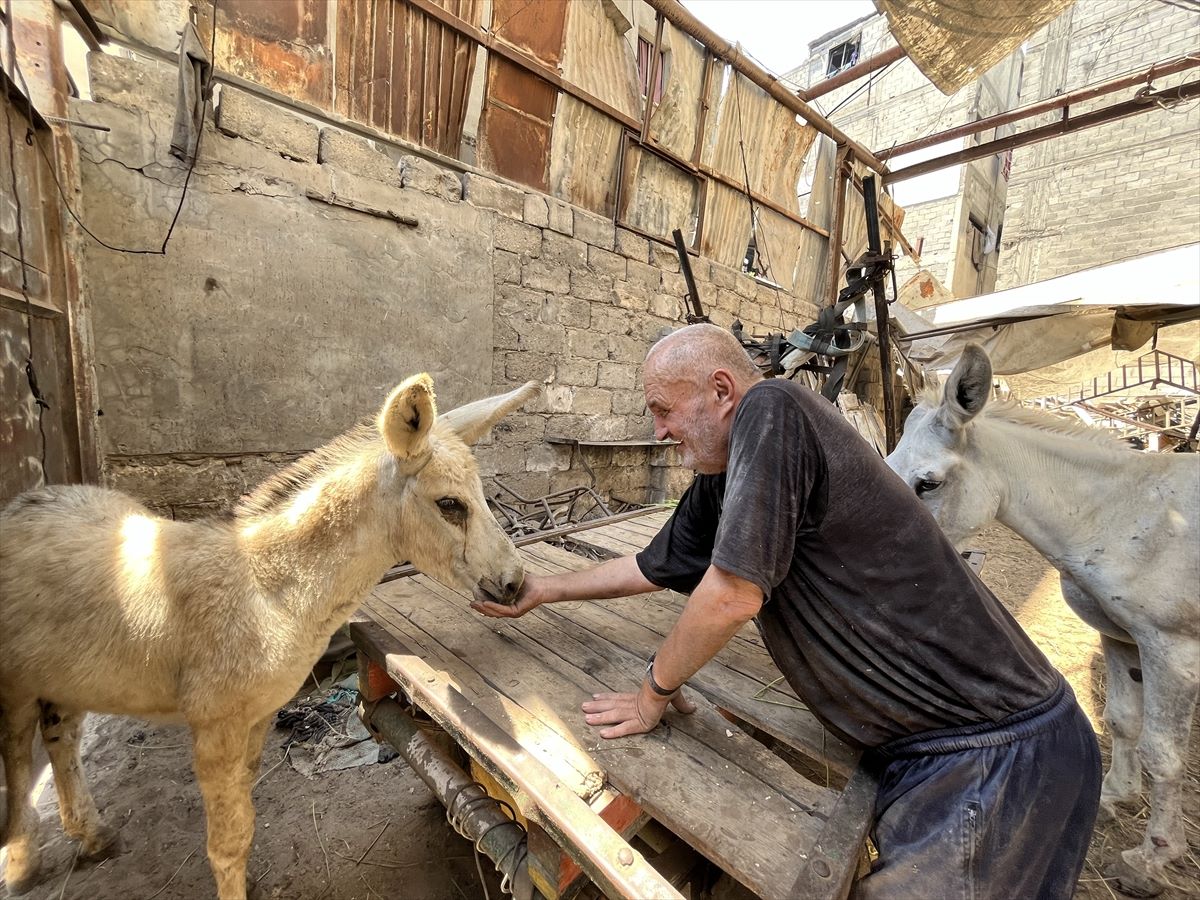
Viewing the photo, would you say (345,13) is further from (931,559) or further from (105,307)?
(931,559)

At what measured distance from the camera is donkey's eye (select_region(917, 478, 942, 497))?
2439 mm

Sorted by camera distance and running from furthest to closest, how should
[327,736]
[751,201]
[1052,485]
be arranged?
[751,201], [327,736], [1052,485]

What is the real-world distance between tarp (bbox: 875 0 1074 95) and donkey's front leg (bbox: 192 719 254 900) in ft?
21.7

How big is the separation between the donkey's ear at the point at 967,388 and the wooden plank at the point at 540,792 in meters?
2.41

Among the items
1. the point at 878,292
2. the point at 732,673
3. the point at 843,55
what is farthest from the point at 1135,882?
the point at 843,55

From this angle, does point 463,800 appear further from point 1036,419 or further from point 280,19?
point 280,19

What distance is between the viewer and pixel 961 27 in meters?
4.52

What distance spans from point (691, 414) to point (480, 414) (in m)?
0.98

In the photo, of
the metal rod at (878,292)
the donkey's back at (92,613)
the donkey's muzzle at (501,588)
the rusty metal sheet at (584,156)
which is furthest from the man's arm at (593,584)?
the rusty metal sheet at (584,156)

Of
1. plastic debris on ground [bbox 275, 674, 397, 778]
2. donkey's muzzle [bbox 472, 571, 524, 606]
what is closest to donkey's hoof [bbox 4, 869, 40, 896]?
plastic debris on ground [bbox 275, 674, 397, 778]

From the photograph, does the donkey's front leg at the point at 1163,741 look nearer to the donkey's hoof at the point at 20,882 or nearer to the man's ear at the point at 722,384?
the man's ear at the point at 722,384

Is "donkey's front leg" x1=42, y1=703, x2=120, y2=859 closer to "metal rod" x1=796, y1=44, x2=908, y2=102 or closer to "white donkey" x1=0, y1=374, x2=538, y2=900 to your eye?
"white donkey" x1=0, y1=374, x2=538, y2=900

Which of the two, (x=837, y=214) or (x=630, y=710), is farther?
(x=837, y=214)

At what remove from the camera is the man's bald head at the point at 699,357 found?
1.63 m
